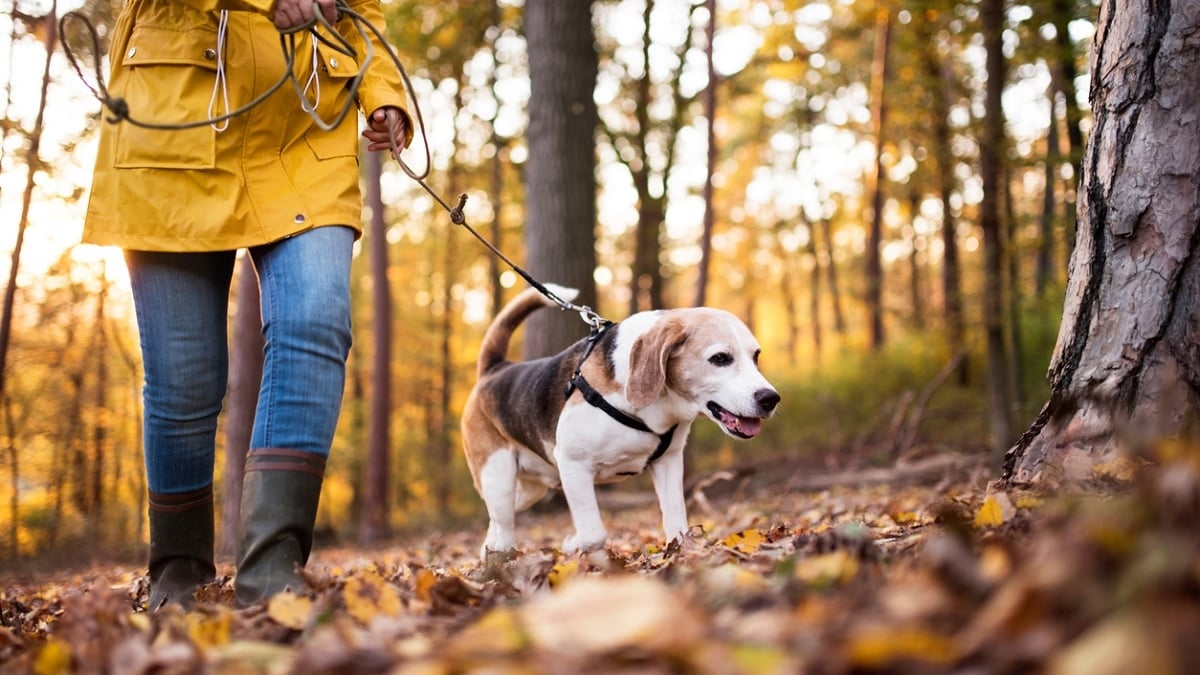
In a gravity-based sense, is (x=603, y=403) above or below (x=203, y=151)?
below

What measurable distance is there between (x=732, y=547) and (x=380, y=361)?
9.98 meters

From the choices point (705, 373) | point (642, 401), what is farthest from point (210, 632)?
point (705, 373)

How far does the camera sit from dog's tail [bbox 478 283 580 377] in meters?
4.85

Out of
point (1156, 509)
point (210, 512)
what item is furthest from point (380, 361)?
point (1156, 509)

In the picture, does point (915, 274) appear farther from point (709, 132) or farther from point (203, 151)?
point (203, 151)

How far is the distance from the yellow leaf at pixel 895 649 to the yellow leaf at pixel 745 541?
1.44m

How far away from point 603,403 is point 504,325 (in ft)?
4.29

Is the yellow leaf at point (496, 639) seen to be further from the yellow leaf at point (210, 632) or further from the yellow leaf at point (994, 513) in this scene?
the yellow leaf at point (994, 513)

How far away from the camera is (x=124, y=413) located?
62.1ft

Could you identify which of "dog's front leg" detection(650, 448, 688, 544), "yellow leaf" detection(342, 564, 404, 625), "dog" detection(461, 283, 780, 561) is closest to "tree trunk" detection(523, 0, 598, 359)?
"dog" detection(461, 283, 780, 561)

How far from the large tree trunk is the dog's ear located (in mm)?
1371

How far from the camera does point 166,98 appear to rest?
2.77 m

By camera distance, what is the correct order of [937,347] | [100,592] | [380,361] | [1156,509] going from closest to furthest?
[1156,509] → [100,592] → [380,361] → [937,347]

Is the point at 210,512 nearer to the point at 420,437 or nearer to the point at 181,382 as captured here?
the point at 181,382
